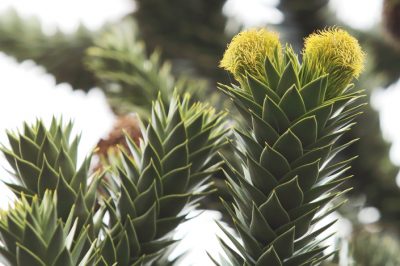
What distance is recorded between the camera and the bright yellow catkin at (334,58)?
68cm

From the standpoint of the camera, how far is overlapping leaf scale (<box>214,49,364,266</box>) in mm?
679

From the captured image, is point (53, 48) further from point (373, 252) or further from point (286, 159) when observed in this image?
point (286, 159)

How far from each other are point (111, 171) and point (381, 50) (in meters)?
1.59

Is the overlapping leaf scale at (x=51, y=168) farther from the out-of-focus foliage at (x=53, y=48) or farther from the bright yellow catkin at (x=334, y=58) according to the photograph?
the out-of-focus foliage at (x=53, y=48)

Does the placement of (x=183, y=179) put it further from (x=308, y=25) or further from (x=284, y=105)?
(x=308, y=25)

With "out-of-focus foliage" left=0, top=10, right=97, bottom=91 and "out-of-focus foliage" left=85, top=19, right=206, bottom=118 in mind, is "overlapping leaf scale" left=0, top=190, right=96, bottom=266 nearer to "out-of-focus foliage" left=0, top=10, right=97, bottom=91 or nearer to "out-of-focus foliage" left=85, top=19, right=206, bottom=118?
"out-of-focus foliage" left=85, top=19, right=206, bottom=118

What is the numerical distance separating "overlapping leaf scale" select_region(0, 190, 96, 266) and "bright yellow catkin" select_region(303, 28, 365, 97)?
0.28m

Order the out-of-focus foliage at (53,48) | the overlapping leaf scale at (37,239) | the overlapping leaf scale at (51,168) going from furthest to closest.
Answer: the out-of-focus foliage at (53,48) < the overlapping leaf scale at (51,168) < the overlapping leaf scale at (37,239)

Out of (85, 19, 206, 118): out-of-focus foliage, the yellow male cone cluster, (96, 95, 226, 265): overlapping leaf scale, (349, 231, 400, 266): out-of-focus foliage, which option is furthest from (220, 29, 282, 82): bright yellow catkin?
(85, 19, 206, 118): out-of-focus foliage

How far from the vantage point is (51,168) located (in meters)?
0.74

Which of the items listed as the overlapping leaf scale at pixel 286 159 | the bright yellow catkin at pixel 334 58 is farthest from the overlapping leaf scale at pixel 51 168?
the bright yellow catkin at pixel 334 58

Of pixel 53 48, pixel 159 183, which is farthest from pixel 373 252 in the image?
pixel 53 48

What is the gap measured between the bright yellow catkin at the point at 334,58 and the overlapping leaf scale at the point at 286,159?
0.02 meters

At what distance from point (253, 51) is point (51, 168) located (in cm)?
25
